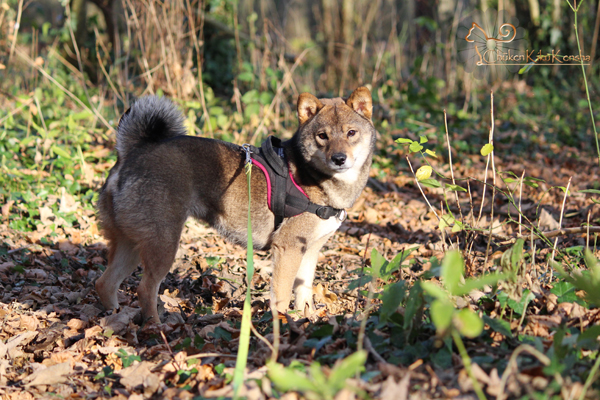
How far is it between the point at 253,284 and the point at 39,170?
3.55m

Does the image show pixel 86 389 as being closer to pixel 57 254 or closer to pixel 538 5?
pixel 57 254

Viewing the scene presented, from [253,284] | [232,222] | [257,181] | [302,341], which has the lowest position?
[253,284]

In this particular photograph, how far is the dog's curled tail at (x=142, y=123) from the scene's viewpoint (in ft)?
12.5

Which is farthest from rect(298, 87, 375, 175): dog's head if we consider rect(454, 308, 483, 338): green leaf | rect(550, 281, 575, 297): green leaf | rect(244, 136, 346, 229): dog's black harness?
rect(454, 308, 483, 338): green leaf

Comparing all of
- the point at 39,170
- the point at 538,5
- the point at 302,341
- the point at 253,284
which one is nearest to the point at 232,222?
the point at 253,284

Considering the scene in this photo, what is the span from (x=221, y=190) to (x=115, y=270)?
1081mm

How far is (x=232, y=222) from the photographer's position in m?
4.01

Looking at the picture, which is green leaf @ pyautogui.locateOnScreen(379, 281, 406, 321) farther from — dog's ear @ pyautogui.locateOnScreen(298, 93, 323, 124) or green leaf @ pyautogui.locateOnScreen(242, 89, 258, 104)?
green leaf @ pyautogui.locateOnScreen(242, 89, 258, 104)

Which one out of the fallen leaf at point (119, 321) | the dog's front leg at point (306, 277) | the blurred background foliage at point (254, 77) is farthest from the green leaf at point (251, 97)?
the fallen leaf at point (119, 321)

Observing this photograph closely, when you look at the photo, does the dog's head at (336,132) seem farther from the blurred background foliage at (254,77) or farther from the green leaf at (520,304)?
the blurred background foliage at (254,77)

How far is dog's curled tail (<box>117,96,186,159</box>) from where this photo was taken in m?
3.80

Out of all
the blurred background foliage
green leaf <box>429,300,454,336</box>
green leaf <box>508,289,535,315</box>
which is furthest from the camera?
the blurred background foliage

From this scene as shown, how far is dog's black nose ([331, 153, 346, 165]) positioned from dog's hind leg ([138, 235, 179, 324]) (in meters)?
1.43

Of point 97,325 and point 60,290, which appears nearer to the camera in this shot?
point 97,325
